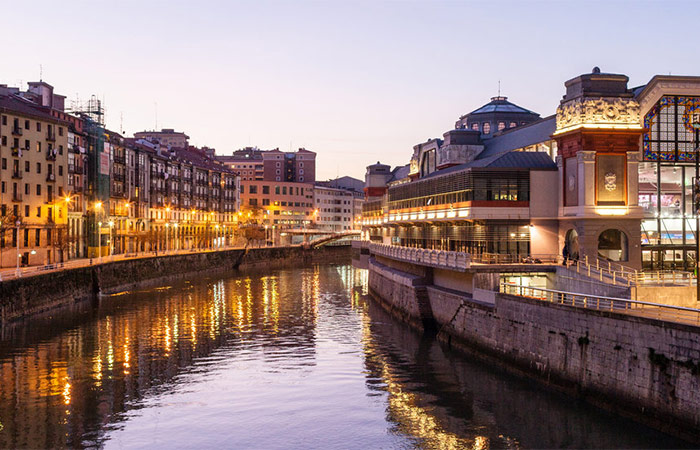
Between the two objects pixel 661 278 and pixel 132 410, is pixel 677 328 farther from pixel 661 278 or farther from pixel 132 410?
pixel 132 410

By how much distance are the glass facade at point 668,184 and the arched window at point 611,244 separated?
2.64 m

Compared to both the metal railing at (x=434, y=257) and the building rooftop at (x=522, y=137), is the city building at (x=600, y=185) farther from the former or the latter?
the building rooftop at (x=522, y=137)

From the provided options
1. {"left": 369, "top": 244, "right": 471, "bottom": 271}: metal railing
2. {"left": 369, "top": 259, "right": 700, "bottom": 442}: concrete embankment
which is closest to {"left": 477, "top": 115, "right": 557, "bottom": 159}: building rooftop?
{"left": 369, "top": 244, "right": 471, "bottom": 271}: metal railing

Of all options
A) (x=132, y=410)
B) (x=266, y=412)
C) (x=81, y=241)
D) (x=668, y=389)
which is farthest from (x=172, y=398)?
(x=81, y=241)

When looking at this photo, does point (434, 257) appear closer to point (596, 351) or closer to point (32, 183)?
point (596, 351)

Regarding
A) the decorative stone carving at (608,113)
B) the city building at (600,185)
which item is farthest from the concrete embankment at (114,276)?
the decorative stone carving at (608,113)

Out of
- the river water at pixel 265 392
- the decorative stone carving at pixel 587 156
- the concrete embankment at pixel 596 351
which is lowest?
the river water at pixel 265 392

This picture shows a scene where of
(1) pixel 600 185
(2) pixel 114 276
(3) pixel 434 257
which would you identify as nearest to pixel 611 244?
(1) pixel 600 185

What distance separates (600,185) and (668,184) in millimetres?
6770

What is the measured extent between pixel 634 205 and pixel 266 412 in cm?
3700

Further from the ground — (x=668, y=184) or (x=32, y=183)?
(x=32, y=183)

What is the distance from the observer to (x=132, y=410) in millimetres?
36000

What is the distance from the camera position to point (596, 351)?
3516cm

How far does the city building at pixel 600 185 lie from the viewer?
5716 cm
